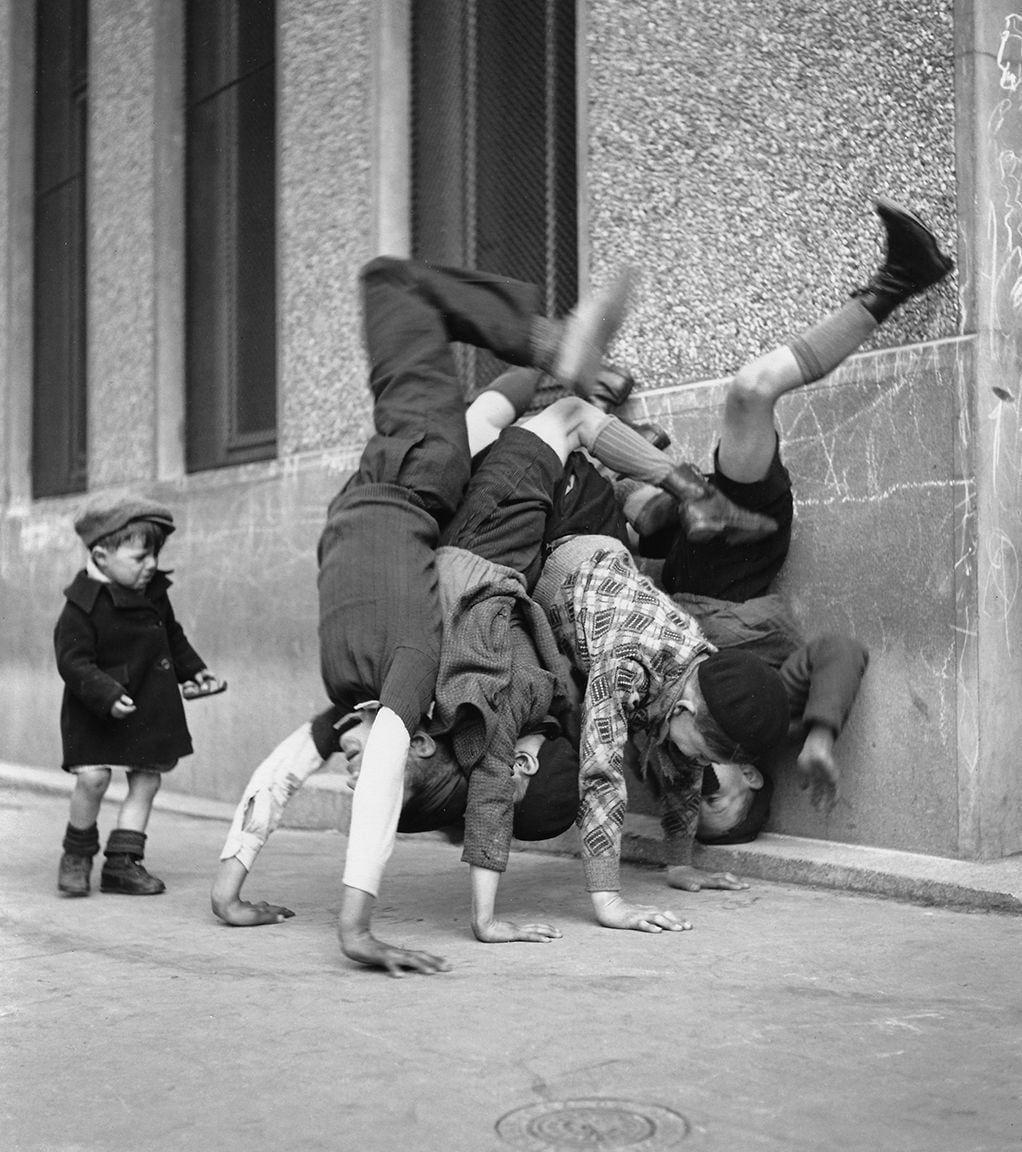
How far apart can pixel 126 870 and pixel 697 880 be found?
6.08ft

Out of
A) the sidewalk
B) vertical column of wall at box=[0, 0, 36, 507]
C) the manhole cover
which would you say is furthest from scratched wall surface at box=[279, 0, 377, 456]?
the manhole cover

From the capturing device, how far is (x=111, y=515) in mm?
5039

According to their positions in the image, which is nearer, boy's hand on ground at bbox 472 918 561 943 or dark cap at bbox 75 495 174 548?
boy's hand on ground at bbox 472 918 561 943

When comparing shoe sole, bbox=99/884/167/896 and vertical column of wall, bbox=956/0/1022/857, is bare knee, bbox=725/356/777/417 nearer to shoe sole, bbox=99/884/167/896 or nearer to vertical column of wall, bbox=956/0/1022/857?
vertical column of wall, bbox=956/0/1022/857

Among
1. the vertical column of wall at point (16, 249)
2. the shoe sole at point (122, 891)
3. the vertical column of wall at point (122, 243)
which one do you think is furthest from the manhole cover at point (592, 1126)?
the vertical column of wall at point (16, 249)

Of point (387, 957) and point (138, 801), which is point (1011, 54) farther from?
point (138, 801)

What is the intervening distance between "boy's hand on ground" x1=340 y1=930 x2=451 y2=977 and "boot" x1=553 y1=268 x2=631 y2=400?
1.66 meters

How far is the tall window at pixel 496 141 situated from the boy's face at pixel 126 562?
2083mm

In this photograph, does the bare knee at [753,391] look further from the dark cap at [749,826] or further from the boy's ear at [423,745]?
the boy's ear at [423,745]

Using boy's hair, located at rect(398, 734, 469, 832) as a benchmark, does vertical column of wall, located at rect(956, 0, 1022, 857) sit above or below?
above

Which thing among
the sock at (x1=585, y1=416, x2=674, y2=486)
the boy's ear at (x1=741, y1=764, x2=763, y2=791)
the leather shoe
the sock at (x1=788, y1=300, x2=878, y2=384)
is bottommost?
the leather shoe

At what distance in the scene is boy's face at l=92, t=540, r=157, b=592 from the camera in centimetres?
511

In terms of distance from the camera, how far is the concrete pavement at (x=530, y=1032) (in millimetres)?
2592

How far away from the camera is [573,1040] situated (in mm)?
3039
